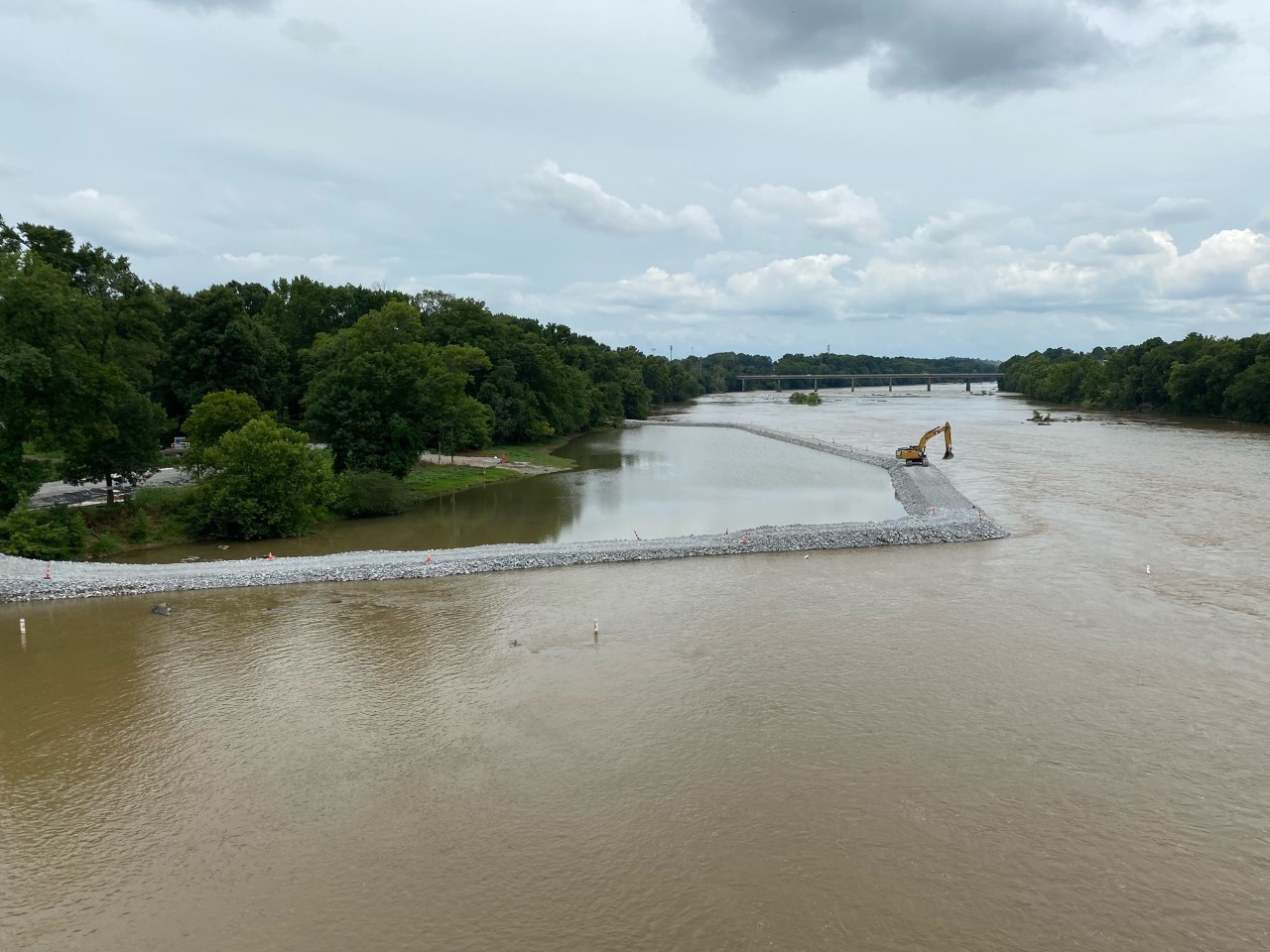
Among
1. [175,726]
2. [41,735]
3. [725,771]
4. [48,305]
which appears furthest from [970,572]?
[48,305]

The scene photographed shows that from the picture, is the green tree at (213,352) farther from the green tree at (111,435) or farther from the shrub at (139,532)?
the shrub at (139,532)

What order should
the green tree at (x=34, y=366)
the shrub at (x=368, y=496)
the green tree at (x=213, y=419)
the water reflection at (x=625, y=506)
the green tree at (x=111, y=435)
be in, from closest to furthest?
1. the green tree at (x=34, y=366)
2. the green tree at (x=111, y=435)
3. the water reflection at (x=625, y=506)
4. the green tree at (x=213, y=419)
5. the shrub at (x=368, y=496)

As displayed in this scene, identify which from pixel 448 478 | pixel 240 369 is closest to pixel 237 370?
pixel 240 369

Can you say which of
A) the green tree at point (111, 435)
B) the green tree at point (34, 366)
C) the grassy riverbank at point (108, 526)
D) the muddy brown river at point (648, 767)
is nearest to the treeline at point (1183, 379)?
the muddy brown river at point (648, 767)

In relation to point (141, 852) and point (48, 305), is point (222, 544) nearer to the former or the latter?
point (48, 305)

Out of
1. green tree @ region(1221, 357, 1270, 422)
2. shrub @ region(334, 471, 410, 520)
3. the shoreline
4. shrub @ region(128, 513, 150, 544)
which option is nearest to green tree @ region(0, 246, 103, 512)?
shrub @ region(128, 513, 150, 544)
